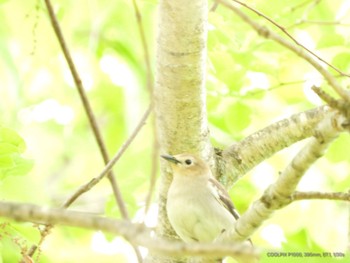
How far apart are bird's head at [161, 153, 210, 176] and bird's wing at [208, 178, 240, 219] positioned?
0.09 m

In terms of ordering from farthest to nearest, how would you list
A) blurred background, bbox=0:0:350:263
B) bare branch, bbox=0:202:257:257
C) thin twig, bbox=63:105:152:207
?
blurred background, bbox=0:0:350:263
thin twig, bbox=63:105:152:207
bare branch, bbox=0:202:257:257

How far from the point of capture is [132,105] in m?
5.78

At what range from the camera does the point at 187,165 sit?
4.04 meters

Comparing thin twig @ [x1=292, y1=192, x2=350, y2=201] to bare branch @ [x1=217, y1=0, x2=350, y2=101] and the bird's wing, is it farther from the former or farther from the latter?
the bird's wing

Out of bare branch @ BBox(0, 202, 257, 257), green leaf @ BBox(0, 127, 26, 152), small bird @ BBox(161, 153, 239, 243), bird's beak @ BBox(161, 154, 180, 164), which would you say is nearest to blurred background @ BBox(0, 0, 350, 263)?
green leaf @ BBox(0, 127, 26, 152)

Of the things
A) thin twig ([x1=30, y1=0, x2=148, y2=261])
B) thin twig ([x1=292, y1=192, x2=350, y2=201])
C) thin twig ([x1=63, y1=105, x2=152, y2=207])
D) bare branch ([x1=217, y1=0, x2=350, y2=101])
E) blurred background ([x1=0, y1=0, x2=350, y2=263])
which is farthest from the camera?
blurred background ([x1=0, y1=0, x2=350, y2=263])

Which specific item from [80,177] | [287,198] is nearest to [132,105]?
[80,177]

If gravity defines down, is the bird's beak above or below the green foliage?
above

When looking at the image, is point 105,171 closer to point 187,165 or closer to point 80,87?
point 187,165

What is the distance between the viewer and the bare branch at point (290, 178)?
234 cm

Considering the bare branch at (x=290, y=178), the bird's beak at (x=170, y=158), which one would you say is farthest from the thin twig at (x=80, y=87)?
the bare branch at (x=290, y=178)

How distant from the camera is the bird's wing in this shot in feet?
13.8

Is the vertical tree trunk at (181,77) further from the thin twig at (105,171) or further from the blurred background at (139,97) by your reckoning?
the blurred background at (139,97)

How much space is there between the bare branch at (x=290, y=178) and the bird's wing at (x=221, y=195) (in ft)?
5.01
